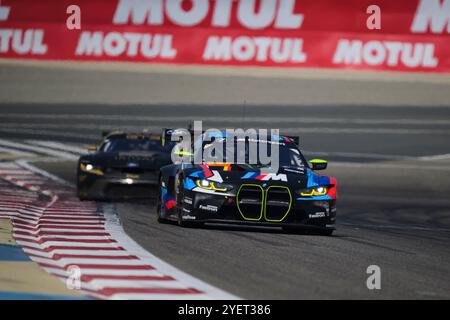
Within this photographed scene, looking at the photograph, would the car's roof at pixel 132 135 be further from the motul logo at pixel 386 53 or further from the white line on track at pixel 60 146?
the motul logo at pixel 386 53

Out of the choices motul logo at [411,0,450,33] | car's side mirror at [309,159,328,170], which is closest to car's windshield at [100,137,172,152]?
car's side mirror at [309,159,328,170]

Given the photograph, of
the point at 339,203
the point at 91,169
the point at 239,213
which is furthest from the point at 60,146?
the point at 239,213

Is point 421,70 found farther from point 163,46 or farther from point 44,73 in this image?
point 44,73

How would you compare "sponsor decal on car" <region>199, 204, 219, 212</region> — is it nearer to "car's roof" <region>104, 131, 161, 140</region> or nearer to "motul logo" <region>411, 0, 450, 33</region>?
"car's roof" <region>104, 131, 161, 140</region>

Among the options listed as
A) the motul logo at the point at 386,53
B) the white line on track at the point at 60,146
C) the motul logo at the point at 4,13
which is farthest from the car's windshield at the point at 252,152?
the motul logo at the point at 4,13

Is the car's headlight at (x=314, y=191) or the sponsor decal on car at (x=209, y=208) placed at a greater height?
the car's headlight at (x=314, y=191)

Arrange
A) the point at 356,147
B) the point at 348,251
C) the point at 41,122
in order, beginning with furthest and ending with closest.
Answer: the point at 41,122 → the point at 356,147 → the point at 348,251

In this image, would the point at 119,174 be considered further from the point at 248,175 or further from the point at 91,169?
the point at 248,175

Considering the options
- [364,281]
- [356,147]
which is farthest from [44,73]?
[364,281]

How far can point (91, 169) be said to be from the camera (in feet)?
60.2

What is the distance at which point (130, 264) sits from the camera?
9.86m

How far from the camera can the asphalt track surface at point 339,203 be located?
375 inches
